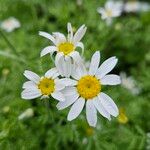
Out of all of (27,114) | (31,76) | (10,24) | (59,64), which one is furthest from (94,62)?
(10,24)

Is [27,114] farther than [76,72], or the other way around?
[27,114]

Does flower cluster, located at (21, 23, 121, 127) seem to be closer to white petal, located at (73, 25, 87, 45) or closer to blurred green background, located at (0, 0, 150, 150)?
white petal, located at (73, 25, 87, 45)

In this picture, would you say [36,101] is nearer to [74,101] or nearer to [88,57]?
[88,57]

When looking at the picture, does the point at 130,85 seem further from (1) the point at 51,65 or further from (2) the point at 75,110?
(2) the point at 75,110

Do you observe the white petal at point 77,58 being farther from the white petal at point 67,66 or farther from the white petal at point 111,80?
the white petal at point 111,80

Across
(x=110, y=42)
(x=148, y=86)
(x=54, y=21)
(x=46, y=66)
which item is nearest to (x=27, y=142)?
(x=46, y=66)

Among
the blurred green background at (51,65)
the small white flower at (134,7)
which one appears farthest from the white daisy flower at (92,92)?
the small white flower at (134,7)

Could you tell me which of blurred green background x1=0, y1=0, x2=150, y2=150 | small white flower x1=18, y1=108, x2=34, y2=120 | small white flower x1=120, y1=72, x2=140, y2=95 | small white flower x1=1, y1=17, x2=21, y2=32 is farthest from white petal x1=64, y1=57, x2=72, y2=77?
small white flower x1=1, y1=17, x2=21, y2=32
